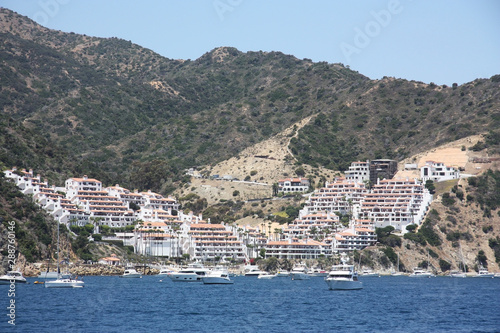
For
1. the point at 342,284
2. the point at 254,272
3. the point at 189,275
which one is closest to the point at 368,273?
the point at 254,272

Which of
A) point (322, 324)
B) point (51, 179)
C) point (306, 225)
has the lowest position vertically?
point (322, 324)

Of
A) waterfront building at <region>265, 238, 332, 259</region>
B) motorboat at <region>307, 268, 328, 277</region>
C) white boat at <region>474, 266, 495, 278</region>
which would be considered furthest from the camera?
waterfront building at <region>265, 238, 332, 259</region>

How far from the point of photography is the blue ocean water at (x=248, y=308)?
70750 mm

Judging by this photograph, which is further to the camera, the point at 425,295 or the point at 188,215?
the point at 188,215

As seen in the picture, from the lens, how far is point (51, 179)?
567 feet

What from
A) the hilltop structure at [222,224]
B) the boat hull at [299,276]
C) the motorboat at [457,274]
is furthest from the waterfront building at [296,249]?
the motorboat at [457,274]

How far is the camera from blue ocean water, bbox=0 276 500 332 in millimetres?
70750

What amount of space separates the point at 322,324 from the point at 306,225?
103996 mm

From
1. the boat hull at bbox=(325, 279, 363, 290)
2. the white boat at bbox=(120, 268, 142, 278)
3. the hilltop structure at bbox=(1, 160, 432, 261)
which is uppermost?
the hilltop structure at bbox=(1, 160, 432, 261)

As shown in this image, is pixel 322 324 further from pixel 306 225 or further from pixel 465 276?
pixel 306 225

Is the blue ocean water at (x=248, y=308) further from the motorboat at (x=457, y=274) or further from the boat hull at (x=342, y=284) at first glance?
the motorboat at (x=457, y=274)

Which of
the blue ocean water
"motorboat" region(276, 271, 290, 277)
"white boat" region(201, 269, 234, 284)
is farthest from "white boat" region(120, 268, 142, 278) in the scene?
"motorboat" region(276, 271, 290, 277)

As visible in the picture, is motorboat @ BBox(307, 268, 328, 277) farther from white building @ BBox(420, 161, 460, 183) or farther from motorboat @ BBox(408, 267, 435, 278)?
white building @ BBox(420, 161, 460, 183)

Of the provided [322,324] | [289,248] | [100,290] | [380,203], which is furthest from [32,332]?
[380,203]
